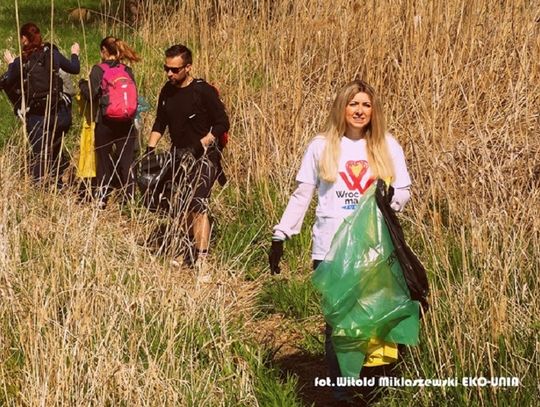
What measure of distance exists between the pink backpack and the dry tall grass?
788mm

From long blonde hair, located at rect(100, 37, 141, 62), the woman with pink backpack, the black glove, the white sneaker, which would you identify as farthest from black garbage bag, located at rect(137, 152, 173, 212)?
the black glove

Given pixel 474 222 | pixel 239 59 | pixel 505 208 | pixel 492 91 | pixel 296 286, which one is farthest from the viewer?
pixel 239 59

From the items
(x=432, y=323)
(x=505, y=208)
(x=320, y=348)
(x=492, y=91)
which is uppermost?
(x=492, y=91)

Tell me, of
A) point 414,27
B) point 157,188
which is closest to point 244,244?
point 157,188

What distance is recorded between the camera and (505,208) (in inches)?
206

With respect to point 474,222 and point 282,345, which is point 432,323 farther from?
point 282,345

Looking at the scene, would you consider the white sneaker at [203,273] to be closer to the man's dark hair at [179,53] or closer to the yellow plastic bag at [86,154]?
the man's dark hair at [179,53]

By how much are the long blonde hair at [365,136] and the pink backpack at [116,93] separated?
3497 millimetres

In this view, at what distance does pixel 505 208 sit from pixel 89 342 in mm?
2109

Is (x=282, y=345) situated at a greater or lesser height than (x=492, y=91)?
lesser

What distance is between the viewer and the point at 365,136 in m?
4.71

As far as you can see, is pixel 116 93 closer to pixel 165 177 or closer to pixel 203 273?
pixel 165 177

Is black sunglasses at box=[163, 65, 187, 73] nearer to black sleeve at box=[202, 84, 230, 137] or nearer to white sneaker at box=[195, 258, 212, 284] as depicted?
black sleeve at box=[202, 84, 230, 137]

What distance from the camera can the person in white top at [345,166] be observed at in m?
4.63
